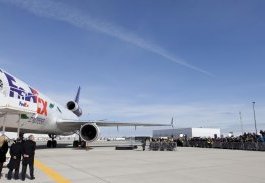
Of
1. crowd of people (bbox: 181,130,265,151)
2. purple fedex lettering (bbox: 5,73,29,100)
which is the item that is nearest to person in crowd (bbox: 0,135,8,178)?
purple fedex lettering (bbox: 5,73,29,100)

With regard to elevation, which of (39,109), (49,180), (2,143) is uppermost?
(39,109)

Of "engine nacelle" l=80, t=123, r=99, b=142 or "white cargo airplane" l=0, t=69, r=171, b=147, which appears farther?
"engine nacelle" l=80, t=123, r=99, b=142

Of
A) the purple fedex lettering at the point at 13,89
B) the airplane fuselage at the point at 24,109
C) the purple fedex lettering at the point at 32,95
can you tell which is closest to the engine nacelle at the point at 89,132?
the airplane fuselage at the point at 24,109

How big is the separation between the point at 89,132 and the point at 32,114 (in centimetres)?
1081

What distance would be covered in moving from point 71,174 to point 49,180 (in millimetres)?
1308

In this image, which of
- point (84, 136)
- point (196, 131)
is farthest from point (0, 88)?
point (196, 131)

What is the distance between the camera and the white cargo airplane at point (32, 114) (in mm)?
16188

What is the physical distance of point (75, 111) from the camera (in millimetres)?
39469

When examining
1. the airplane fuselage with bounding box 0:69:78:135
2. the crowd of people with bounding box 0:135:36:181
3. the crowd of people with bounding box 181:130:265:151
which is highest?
the airplane fuselage with bounding box 0:69:78:135

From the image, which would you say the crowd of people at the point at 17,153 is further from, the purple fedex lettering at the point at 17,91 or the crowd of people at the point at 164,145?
the crowd of people at the point at 164,145

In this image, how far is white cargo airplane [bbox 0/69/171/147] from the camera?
53.1 ft

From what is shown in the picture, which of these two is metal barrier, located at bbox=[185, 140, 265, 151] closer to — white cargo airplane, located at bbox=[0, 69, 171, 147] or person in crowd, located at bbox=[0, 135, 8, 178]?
white cargo airplane, located at bbox=[0, 69, 171, 147]

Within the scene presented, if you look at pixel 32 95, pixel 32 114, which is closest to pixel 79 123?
pixel 32 95

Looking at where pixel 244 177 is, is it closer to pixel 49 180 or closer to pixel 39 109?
pixel 49 180
